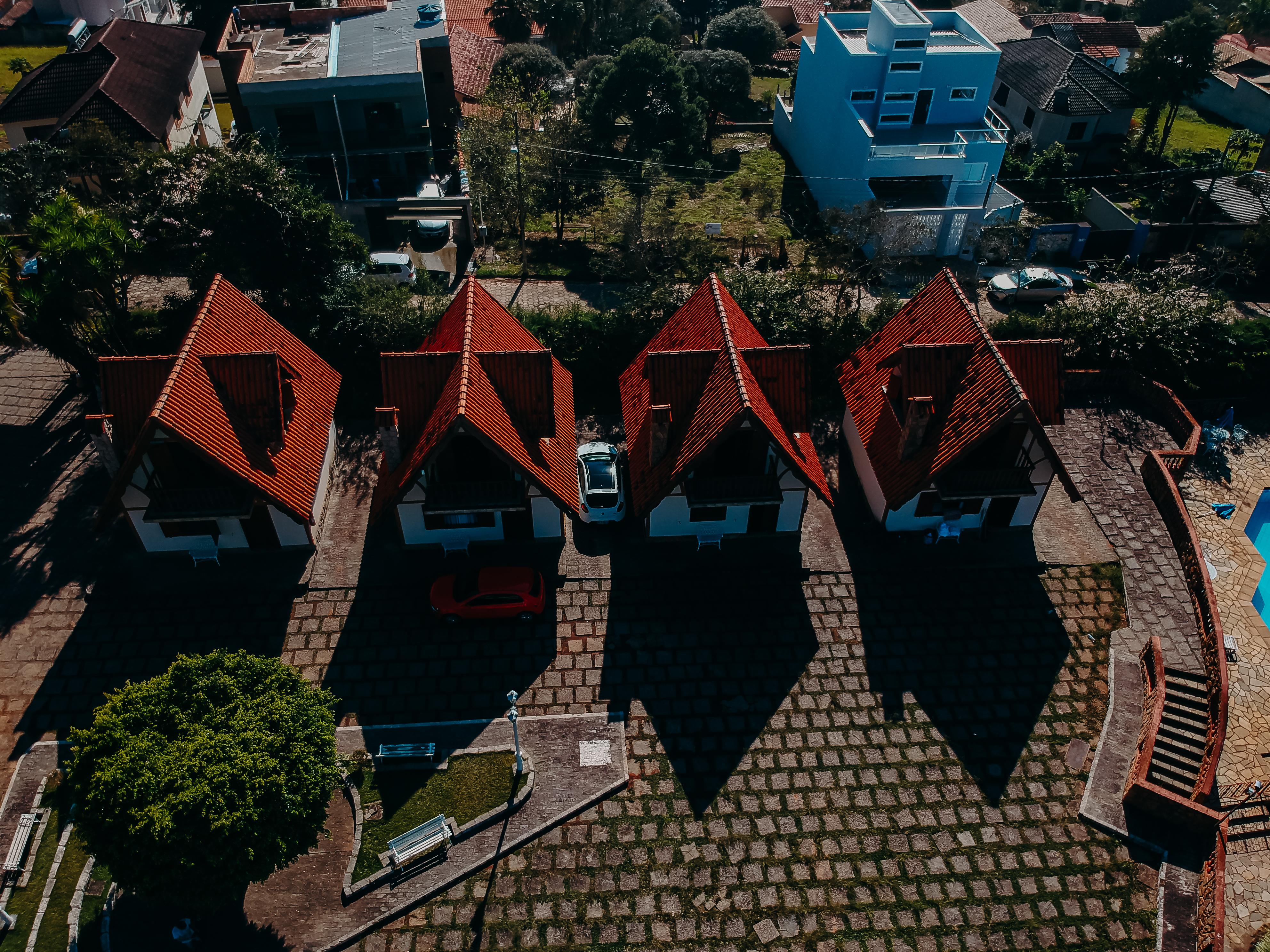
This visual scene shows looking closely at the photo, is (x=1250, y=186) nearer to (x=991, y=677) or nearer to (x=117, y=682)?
(x=991, y=677)

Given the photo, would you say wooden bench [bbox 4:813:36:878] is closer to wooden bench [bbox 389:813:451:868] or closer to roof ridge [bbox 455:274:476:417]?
wooden bench [bbox 389:813:451:868]

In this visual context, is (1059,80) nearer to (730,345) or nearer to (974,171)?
(974,171)

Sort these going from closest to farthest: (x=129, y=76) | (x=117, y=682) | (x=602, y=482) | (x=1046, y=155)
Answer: (x=117, y=682)
(x=602, y=482)
(x=129, y=76)
(x=1046, y=155)

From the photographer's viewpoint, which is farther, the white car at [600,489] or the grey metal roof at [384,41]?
the grey metal roof at [384,41]

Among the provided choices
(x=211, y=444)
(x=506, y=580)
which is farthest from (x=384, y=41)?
(x=506, y=580)

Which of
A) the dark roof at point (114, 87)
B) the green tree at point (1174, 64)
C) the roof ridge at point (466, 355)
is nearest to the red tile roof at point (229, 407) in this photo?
the roof ridge at point (466, 355)

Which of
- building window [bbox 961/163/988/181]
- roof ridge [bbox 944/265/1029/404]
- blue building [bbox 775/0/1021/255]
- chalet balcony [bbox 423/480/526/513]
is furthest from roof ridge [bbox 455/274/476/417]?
building window [bbox 961/163/988/181]

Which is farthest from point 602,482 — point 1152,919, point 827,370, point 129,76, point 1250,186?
point 1250,186

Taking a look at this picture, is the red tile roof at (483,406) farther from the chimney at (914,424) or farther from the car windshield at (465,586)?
the chimney at (914,424)
